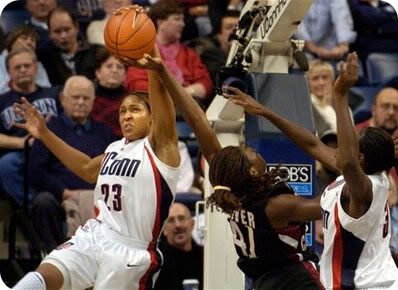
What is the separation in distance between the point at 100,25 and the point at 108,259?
486cm

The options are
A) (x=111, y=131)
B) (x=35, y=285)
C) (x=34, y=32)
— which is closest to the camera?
(x=35, y=285)

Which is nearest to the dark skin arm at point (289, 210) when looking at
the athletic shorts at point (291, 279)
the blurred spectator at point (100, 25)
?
the athletic shorts at point (291, 279)

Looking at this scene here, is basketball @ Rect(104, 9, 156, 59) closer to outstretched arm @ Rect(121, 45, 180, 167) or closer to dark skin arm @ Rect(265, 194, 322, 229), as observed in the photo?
outstretched arm @ Rect(121, 45, 180, 167)

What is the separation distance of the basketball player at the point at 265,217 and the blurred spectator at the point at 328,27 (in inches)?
239

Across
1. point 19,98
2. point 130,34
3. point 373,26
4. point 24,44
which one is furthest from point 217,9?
point 130,34

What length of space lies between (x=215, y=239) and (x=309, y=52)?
4492 mm

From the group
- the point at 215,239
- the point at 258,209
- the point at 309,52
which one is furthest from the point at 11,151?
the point at 258,209

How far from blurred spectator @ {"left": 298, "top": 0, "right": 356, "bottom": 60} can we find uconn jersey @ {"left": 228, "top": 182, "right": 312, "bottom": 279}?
6.12 metres

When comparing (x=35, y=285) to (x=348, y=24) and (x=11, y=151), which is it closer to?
(x=11, y=151)

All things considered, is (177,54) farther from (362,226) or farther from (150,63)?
(362,226)

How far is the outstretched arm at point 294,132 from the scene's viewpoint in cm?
771

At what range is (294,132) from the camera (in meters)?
7.74

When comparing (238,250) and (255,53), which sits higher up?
(255,53)

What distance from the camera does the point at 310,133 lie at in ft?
25.7
